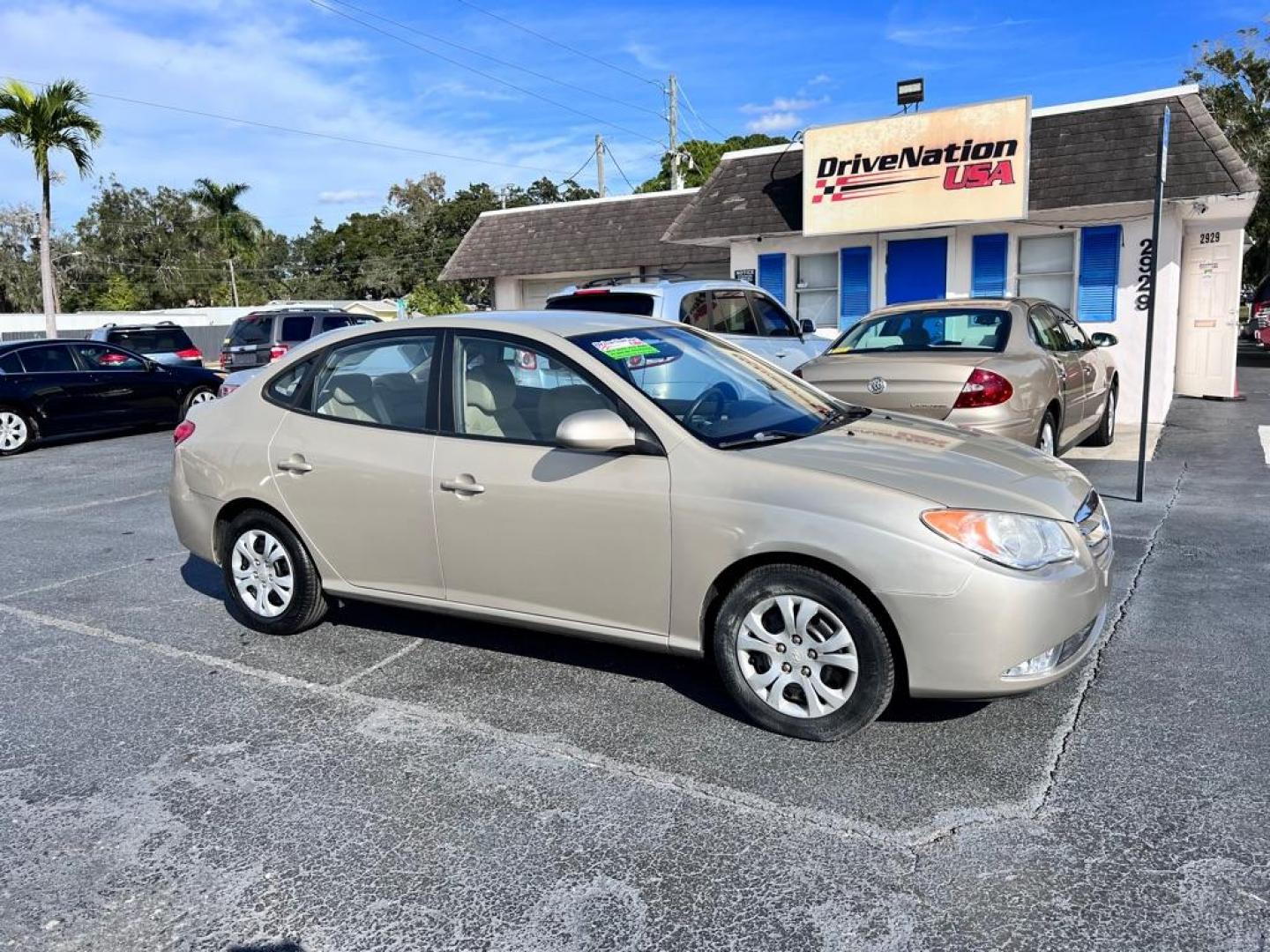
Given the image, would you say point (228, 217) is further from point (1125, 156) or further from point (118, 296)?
point (1125, 156)

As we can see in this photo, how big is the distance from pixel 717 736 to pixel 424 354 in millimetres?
2215

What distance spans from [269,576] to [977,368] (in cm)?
512

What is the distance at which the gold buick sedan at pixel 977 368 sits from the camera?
728cm

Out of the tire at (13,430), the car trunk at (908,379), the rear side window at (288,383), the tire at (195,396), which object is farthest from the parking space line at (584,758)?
the tire at (195,396)

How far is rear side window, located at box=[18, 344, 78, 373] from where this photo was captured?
43.6 feet

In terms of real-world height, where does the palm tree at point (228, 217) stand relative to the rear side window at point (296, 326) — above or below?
above

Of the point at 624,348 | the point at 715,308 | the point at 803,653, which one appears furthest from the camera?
the point at 715,308

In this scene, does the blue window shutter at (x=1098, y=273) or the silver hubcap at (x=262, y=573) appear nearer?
the silver hubcap at (x=262, y=573)

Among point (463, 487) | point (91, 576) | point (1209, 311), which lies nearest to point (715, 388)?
point (463, 487)

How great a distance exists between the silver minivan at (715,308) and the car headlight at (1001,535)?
4864mm

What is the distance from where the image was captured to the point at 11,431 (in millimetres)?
12898

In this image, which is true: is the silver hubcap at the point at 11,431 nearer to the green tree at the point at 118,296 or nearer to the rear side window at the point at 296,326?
the rear side window at the point at 296,326

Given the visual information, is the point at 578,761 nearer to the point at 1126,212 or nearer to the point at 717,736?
the point at 717,736

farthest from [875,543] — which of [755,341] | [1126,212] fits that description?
[1126,212]
